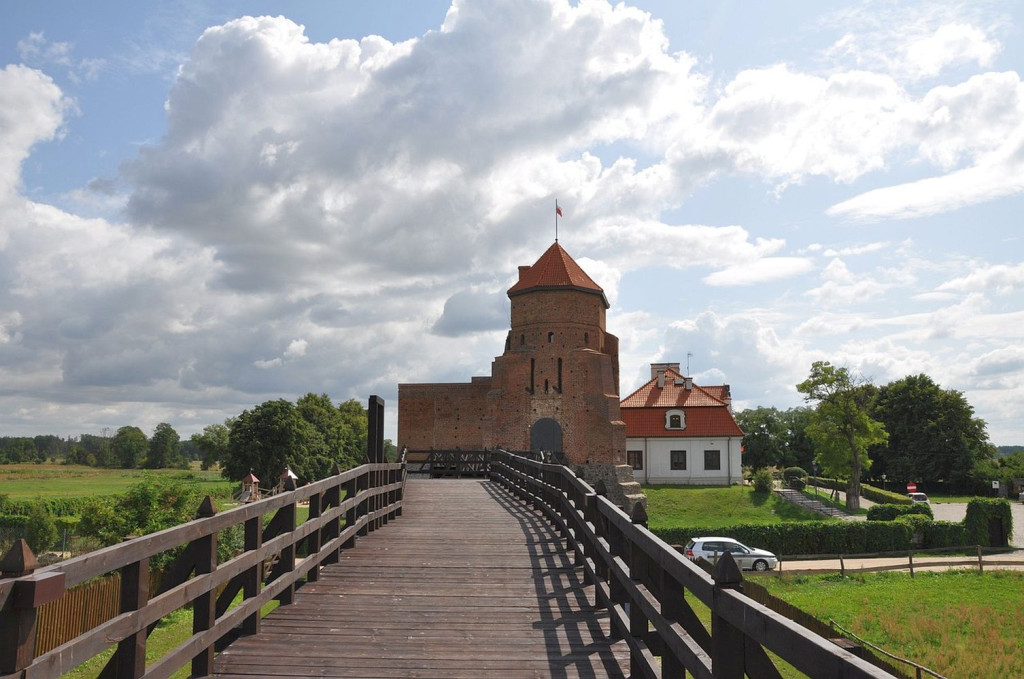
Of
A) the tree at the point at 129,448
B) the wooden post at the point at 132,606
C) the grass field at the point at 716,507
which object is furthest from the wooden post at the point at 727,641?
the tree at the point at 129,448

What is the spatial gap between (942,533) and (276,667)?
36.9 metres

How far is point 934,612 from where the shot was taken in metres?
22.4

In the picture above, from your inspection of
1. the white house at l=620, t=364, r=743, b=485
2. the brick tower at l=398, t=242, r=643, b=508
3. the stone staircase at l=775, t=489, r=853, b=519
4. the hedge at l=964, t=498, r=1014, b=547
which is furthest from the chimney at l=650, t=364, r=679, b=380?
the hedge at l=964, t=498, r=1014, b=547

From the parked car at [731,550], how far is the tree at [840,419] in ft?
62.8

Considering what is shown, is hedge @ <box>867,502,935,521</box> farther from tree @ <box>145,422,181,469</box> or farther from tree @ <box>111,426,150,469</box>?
tree @ <box>111,426,150,469</box>

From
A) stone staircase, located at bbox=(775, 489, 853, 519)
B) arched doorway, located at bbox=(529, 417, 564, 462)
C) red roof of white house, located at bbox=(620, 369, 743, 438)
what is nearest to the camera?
arched doorway, located at bbox=(529, 417, 564, 462)

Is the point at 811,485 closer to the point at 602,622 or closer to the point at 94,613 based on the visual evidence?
the point at 94,613

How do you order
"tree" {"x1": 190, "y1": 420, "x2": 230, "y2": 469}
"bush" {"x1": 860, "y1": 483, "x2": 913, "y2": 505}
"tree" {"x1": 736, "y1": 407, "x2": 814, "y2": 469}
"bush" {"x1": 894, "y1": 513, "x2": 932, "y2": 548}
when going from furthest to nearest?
"tree" {"x1": 190, "y1": 420, "x2": 230, "y2": 469}
"tree" {"x1": 736, "y1": 407, "x2": 814, "y2": 469}
"bush" {"x1": 860, "y1": 483, "x2": 913, "y2": 505}
"bush" {"x1": 894, "y1": 513, "x2": 932, "y2": 548}

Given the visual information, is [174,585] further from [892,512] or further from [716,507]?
[716,507]

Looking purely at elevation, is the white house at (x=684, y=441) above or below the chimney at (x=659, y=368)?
below

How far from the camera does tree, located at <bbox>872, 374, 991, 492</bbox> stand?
62.4 m

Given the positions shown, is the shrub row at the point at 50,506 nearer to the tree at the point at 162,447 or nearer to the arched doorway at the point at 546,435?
the arched doorway at the point at 546,435

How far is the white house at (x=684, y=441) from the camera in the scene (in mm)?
45562

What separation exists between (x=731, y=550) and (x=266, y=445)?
3522 centimetres
